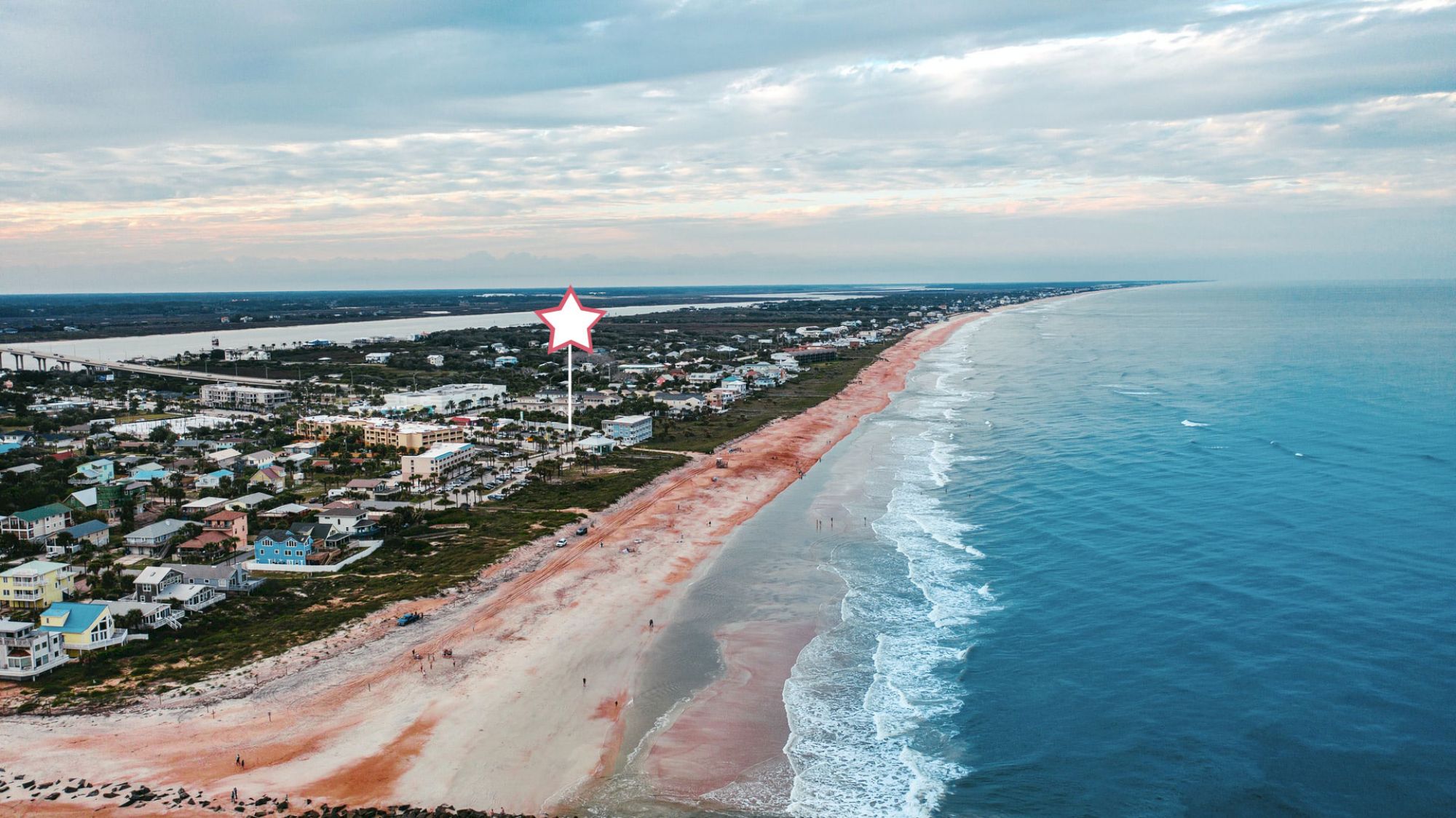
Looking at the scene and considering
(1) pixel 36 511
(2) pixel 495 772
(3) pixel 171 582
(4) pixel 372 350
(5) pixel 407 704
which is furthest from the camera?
(4) pixel 372 350

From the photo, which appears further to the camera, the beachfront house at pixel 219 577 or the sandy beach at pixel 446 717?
the beachfront house at pixel 219 577

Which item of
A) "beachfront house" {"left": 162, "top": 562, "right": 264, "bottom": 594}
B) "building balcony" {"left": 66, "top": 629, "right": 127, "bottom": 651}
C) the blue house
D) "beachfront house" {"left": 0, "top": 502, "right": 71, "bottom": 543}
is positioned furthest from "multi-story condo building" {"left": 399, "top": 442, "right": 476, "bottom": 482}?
"building balcony" {"left": 66, "top": 629, "right": 127, "bottom": 651}

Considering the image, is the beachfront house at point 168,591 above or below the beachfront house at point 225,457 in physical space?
below

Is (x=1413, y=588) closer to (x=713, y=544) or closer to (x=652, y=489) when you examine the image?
(x=713, y=544)

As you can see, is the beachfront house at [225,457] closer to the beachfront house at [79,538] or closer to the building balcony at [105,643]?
the beachfront house at [79,538]

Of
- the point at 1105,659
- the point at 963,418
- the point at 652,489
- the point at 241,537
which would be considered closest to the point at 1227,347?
the point at 963,418

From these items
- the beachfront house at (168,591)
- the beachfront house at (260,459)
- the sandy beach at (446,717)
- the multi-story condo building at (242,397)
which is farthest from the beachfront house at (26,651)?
the multi-story condo building at (242,397)

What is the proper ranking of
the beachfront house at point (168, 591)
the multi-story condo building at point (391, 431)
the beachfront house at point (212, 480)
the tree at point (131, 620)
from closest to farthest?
the tree at point (131, 620)
the beachfront house at point (168, 591)
the beachfront house at point (212, 480)
the multi-story condo building at point (391, 431)
